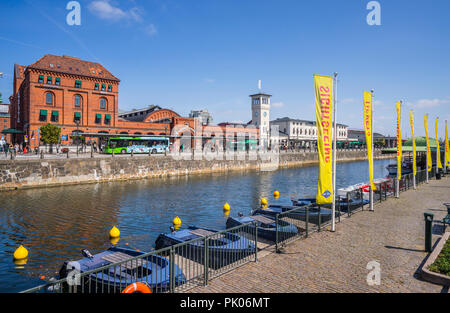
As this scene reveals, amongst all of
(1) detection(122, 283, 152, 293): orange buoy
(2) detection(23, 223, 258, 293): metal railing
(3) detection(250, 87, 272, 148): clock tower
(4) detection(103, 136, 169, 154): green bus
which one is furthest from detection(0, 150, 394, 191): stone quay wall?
(3) detection(250, 87, 272, 148): clock tower

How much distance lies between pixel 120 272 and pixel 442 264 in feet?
28.2

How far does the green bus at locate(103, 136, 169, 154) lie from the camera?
46659mm

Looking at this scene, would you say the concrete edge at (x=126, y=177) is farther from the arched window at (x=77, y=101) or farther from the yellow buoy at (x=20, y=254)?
the arched window at (x=77, y=101)

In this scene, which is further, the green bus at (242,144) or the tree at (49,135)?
the green bus at (242,144)

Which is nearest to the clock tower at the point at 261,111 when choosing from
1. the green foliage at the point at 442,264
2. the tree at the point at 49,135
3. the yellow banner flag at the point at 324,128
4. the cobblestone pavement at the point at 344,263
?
the tree at the point at 49,135

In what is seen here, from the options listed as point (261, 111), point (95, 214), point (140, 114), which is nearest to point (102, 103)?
point (140, 114)

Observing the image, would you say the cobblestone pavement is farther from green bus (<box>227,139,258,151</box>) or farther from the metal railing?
green bus (<box>227,139,258,151</box>)

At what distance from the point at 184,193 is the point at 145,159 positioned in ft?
43.7

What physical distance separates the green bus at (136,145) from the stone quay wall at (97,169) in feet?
13.9

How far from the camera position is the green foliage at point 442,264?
7.79 m

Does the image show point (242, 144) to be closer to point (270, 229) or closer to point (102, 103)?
point (102, 103)

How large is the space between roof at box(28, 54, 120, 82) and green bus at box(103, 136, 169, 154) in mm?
17076

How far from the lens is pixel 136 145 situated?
49656 mm

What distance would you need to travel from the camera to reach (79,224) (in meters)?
17.6
